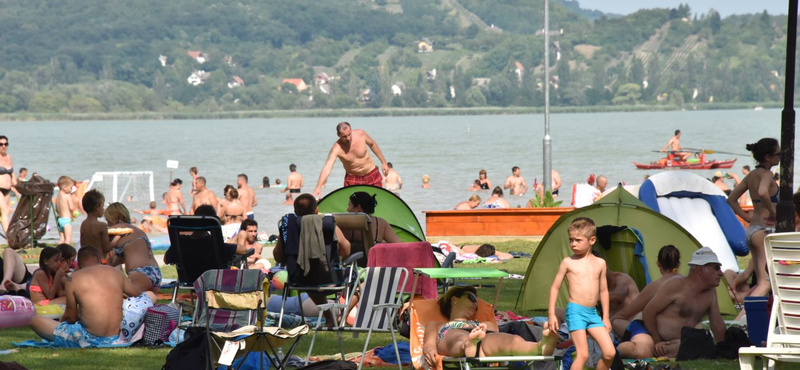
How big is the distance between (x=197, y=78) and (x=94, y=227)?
168m

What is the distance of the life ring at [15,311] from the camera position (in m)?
8.38

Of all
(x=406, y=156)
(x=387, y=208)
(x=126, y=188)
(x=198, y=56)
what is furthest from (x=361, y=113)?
(x=387, y=208)

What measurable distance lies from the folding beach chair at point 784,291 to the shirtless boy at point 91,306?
430 cm

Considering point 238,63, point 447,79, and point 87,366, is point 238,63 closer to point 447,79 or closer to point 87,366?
point 447,79

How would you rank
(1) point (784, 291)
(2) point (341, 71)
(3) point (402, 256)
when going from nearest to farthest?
(1) point (784, 291) < (3) point (402, 256) < (2) point (341, 71)

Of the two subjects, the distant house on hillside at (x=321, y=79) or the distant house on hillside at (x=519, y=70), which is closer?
the distant house on hillside at (x=519, y=70)

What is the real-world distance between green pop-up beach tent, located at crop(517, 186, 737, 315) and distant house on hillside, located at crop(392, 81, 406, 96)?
6522 inches

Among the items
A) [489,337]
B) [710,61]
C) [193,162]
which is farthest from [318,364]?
[710,61]

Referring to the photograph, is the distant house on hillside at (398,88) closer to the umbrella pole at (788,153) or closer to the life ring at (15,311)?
the life ring at (15,311)

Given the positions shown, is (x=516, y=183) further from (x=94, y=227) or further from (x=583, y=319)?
(x=583, y=319)

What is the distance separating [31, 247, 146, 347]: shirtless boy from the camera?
7293 mm

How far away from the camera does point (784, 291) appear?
5.12 meters

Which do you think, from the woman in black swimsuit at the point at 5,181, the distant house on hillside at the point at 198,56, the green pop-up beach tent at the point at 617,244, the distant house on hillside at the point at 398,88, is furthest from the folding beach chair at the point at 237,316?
the distant house on hillside at the point at 198,56

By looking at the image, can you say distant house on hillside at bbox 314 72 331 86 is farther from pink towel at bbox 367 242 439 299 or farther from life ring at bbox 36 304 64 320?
pink towel at bbox 367 242 439 299
